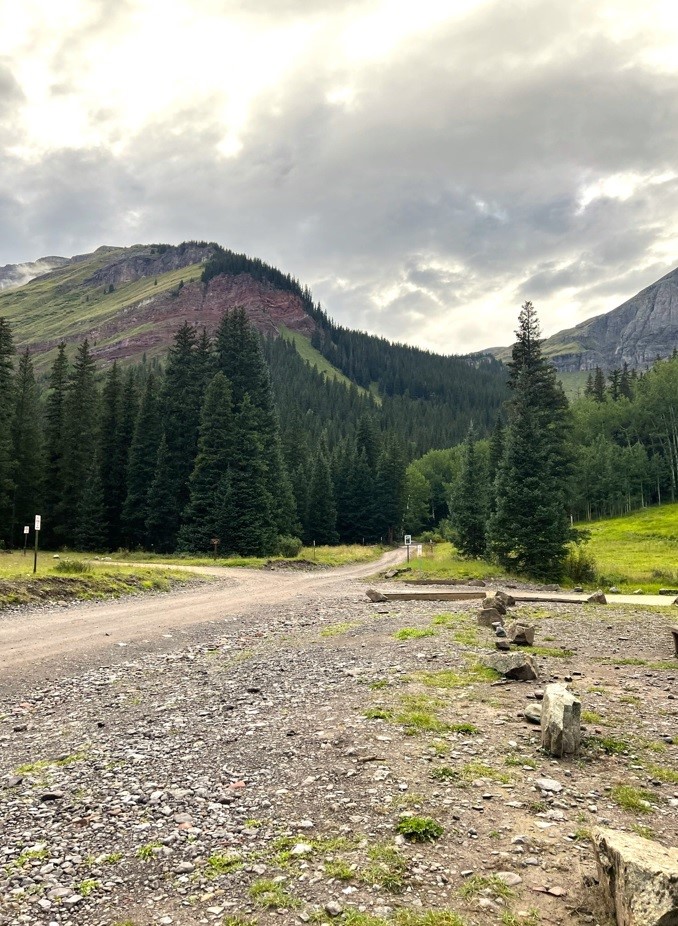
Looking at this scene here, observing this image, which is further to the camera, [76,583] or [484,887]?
[76,583]

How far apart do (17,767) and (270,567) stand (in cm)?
3709

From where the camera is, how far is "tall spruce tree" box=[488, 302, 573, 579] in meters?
35.2

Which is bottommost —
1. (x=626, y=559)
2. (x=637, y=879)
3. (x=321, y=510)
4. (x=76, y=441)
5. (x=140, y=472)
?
(x=626, y=559)

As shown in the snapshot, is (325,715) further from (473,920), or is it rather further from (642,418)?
(642,418)

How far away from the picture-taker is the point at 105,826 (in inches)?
231

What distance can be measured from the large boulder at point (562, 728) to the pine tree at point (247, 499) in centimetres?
4522

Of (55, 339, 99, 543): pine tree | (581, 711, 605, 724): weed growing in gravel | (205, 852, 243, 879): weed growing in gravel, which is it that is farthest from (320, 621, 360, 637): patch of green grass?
(55, 339, 99, 543): pine tree

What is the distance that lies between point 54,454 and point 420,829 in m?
65.7

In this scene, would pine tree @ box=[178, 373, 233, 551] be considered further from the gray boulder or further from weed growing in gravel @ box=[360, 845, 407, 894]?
weed growing in gravel @ box=[360, 845, 407, 894]

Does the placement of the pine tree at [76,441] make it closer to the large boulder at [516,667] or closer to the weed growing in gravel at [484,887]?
the large boulder at [516,667]

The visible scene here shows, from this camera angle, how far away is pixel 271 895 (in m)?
4.58

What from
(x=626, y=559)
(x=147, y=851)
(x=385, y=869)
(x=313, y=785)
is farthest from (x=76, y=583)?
(x=626, y=559)

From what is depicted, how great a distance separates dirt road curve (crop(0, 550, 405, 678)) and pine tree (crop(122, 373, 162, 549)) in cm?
2863

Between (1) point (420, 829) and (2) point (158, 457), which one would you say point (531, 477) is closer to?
(1) point (420, 829)
